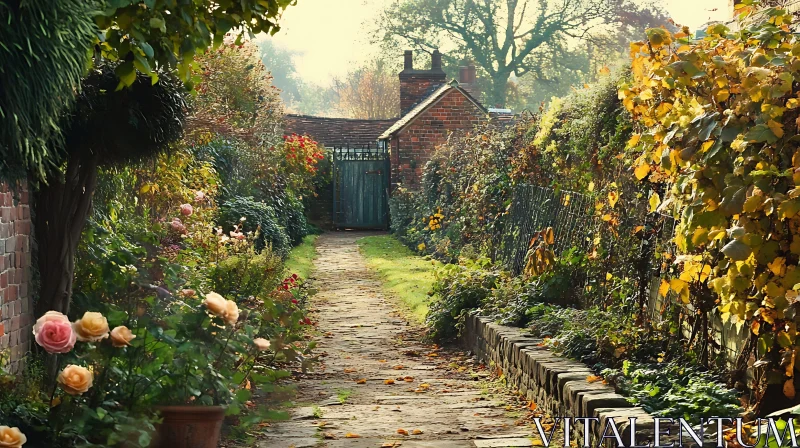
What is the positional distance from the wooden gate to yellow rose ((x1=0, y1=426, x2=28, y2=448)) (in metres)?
23.8

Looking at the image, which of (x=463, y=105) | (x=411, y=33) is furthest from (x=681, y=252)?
(x=411, y=33)

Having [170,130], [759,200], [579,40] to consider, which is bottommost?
[759,200]

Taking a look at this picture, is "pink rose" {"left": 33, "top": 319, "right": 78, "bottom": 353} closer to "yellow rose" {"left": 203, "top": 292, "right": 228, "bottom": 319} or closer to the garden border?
"yellow rose" {"left": 203, "top": 292, "right": 228, "bottom": 319}

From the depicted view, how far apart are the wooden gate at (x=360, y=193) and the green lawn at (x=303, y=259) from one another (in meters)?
4.26

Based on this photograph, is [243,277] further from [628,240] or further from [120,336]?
[120,336]

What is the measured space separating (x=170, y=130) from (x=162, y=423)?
215 cm

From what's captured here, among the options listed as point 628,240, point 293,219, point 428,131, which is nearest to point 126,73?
point 628,240

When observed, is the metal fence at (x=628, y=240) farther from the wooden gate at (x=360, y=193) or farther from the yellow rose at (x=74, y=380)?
the wooden gate at (x=360, y=193)

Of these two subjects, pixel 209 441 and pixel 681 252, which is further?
pixel 681 252

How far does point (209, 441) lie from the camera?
4766 millimetres

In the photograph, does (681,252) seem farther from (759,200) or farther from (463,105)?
(463,105)

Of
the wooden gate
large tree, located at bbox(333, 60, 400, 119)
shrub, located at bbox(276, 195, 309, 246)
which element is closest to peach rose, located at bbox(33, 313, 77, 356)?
shrub, located at bbox(276, 195, 309, 246)

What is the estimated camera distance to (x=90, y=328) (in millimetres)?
4191

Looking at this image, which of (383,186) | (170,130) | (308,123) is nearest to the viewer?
(170,130)
